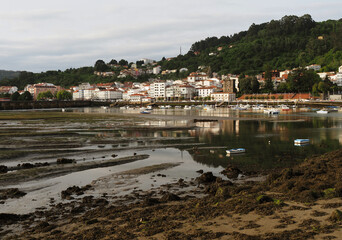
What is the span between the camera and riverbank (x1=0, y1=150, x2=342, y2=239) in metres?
7.27

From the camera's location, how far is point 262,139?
25625 millimetres

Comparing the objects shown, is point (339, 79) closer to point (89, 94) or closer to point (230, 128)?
point (230, 128)

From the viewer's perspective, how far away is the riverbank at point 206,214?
23.9 feet

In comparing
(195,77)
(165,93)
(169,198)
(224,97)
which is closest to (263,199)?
(169,198)

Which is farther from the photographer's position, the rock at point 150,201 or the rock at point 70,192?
the rock at point 70,192

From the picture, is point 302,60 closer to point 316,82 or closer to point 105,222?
point 316,82

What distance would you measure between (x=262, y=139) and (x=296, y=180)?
1514 centimetres

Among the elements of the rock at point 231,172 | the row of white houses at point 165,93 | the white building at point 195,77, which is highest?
the white building at point 195,77

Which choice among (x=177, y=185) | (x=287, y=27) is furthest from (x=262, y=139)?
(x=287, y=27)

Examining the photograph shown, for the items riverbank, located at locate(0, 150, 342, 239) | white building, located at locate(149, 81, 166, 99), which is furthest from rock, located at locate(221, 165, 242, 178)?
white building, located at locate(149, 81, 166, 99)

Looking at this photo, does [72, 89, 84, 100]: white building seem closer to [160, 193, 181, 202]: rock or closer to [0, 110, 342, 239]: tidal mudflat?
[0, 110, 342, 239]: tidal mudflat

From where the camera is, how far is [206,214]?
8.41m

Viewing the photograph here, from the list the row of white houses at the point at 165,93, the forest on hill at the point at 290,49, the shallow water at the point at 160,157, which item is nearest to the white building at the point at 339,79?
the forest on hill at the point at 290,49

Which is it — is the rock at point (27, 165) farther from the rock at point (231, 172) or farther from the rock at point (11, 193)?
the rock at point (231, 172)
